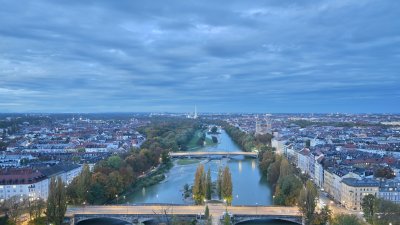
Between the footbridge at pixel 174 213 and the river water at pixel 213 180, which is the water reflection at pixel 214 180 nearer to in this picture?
the river water at pixel 213 180

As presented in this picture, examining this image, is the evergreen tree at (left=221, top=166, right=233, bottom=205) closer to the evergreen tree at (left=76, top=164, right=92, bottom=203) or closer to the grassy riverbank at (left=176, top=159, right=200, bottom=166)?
the evergreen tree at (left=76, top=164, right=92, bottom=203)

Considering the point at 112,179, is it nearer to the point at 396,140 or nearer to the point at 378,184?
the point at 378,184

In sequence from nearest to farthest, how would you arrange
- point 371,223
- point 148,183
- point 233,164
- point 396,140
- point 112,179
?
point 371,223, point 112,179, point 148,183, point 233,164, point 396,140

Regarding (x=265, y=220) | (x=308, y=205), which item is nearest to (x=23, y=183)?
(x=265, y=220)

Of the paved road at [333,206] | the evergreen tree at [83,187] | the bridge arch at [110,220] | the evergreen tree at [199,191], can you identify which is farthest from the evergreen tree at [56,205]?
the paved road at [333,206]

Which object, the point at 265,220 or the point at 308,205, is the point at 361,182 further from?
the point at 265,220

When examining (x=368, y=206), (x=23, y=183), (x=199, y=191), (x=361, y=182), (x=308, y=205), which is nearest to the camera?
(x=308, y=205)

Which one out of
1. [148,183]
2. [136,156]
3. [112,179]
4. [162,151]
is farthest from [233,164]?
[112,179]
